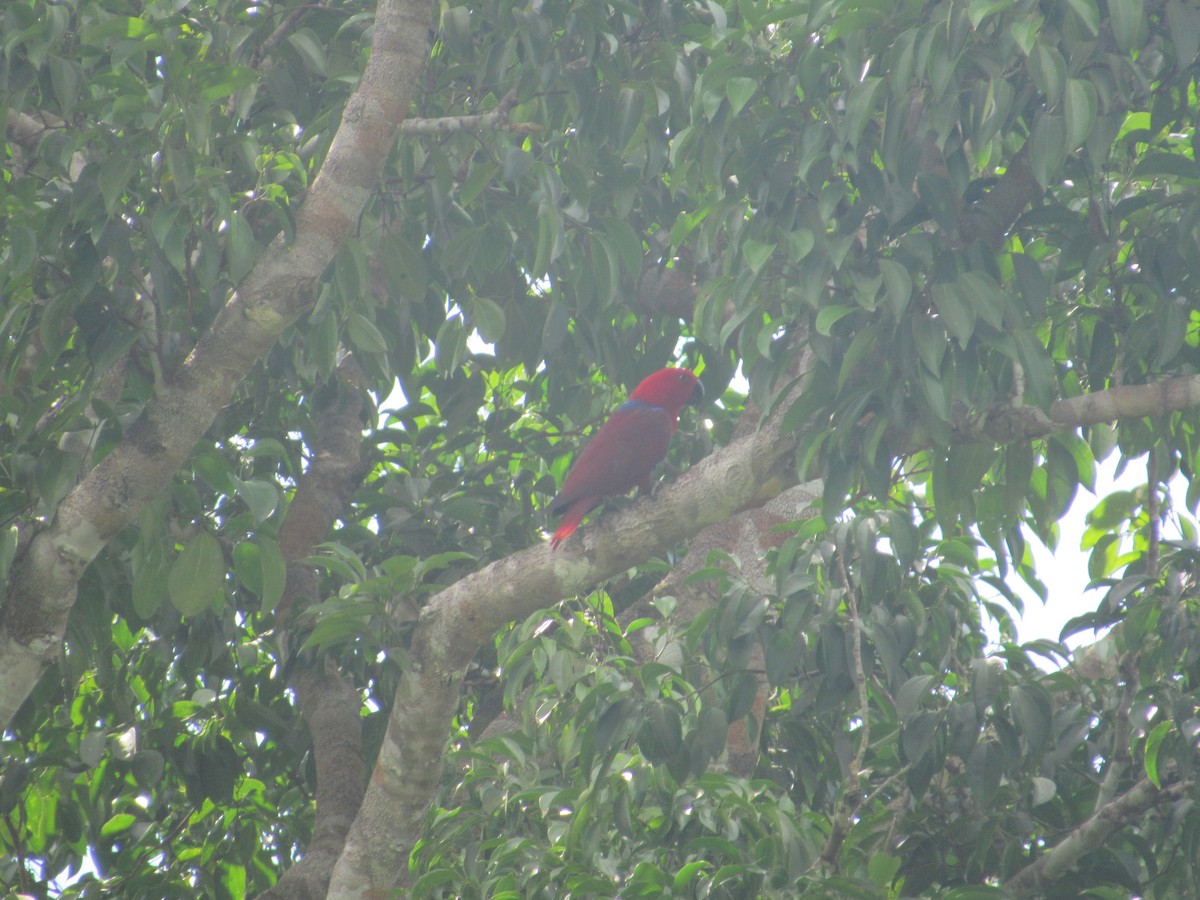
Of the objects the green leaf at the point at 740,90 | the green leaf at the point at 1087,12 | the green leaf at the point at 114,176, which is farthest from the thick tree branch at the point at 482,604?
the green leaf at the point at 114,176

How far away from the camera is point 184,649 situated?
3.25 m

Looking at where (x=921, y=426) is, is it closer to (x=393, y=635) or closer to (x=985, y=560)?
(x=985, y=560)

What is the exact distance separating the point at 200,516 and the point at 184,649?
0.84 m

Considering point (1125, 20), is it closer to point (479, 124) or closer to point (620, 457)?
point (479, 124)

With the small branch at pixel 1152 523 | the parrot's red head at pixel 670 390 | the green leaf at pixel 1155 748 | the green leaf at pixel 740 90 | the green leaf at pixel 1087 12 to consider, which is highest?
the parrot's red head at pixel 670 390

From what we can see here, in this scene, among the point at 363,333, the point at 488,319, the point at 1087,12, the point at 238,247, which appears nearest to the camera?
the point at 1087,12

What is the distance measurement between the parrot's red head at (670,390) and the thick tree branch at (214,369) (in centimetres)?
145

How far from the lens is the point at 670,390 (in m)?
3.99

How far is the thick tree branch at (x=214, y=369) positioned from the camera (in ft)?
7.82

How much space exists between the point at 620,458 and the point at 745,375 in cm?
58

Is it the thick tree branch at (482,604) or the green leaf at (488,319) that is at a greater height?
the green leaf at (488,319)

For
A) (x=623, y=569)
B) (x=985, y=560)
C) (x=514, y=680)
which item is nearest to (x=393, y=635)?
(x=514, y=680)

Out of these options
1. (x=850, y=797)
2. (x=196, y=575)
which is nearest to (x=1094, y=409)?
(x=850, y=797)

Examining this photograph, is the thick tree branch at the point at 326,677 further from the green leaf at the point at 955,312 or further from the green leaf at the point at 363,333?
the green leaf at the point at 955,312
